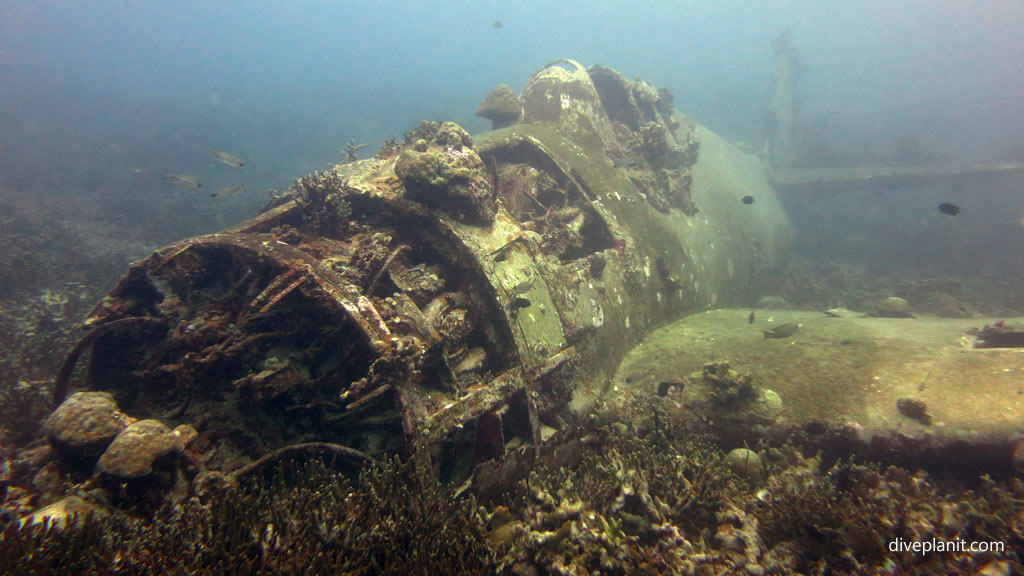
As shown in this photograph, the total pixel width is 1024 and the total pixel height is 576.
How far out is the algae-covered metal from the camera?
4.24 m

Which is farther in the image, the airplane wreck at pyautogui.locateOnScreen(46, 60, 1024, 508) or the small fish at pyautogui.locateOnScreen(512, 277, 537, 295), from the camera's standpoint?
the small fish at pyautogui.locateOnScreen(512, 277, 537, 295)

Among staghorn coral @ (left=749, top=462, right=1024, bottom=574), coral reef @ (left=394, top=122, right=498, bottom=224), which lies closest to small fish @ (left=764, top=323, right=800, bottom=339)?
staghorn coral @ (left=749, top=462, right=1024, bottom=574)

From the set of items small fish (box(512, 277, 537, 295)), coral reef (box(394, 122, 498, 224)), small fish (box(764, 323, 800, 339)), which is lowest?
small fish (box(764, 323, 800, 339))

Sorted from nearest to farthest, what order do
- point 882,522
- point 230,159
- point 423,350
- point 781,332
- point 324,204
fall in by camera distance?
point 882,522
point 423,350
point 324,204
point 781,332
point 230,159

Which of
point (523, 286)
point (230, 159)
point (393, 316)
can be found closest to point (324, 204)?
point (393, 316)

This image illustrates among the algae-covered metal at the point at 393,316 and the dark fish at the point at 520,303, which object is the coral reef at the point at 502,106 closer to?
the algae-covered metal at the point at 393,316

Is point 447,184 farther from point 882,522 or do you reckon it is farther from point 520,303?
point 882,522

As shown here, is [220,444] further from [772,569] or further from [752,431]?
[752,431]

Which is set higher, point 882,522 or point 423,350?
point 423,350

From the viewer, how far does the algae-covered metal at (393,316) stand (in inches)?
167

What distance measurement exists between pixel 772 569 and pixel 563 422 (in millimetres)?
2594

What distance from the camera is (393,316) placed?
4.67m

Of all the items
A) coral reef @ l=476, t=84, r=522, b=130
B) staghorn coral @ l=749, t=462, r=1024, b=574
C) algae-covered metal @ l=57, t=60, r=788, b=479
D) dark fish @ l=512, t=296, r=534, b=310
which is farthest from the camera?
coral reef @ l=476, t=84, r=522, b=130

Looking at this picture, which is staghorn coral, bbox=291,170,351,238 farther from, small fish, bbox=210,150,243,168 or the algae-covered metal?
small fish, bbox=210,150,243,168
